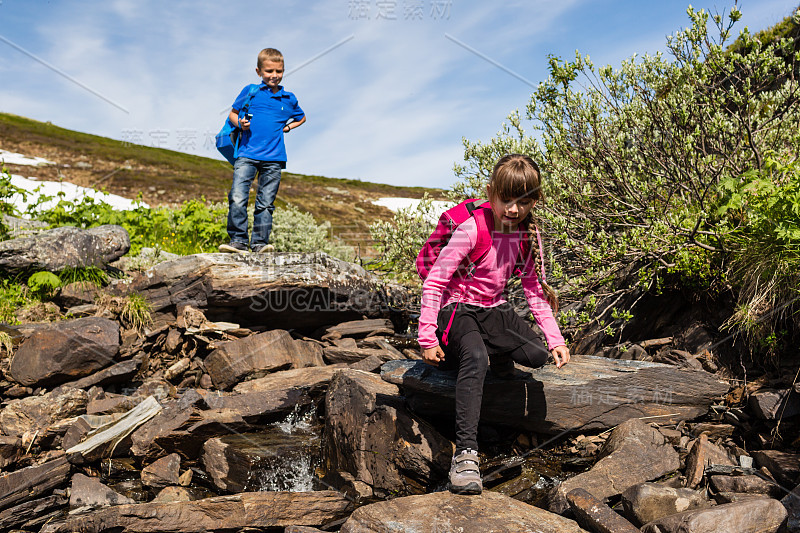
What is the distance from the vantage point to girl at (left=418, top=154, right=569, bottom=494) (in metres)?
3.90

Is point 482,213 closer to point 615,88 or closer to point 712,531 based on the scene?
point 712,531

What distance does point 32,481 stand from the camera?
482cm

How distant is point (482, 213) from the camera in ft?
13.8

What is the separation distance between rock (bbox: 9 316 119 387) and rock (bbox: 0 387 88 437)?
0.27m

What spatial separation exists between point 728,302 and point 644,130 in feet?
8.18

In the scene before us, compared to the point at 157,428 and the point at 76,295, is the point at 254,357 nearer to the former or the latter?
the point at 157,428

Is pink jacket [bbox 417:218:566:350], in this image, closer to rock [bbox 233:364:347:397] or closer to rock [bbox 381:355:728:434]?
rock [bbox 381:355:728:434]

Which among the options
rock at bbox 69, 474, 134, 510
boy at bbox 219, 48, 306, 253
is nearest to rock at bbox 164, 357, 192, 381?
boy at bbox 219, 48, 306, 253

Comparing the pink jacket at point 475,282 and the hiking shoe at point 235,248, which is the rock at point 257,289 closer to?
the hiking shoe at point 235,248

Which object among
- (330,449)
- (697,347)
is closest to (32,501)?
(330,449)

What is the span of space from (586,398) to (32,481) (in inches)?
201

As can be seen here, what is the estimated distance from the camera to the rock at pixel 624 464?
4.12 meters

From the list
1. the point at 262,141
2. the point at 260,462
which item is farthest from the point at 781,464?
the point at 262,141

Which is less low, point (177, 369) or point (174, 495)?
point (177, 369)
